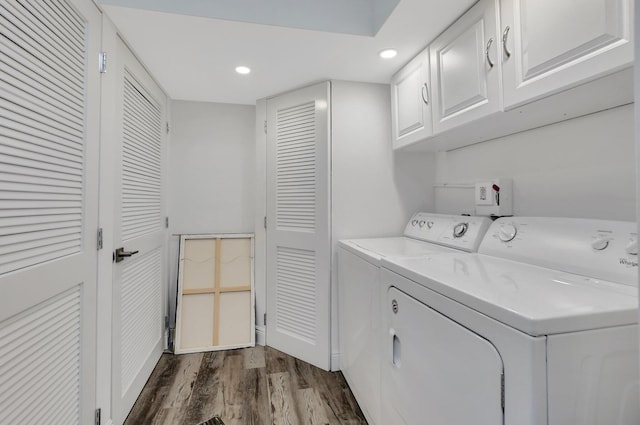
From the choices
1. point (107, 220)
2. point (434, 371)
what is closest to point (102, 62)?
point (107, 220)

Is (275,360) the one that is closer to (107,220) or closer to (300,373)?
(300,373)

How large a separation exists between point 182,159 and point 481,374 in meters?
2.61

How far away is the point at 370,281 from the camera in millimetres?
1490

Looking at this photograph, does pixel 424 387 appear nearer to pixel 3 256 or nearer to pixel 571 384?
pixel 571 384

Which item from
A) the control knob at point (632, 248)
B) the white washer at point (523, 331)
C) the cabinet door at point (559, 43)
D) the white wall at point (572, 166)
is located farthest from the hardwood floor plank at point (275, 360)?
the cabinet door at point (559, 43)

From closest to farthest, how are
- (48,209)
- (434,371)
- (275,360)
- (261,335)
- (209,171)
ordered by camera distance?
(434,371)
(48,209)
(275,360)
(261,335)
(209,171)

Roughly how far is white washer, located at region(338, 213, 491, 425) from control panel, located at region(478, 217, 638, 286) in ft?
0.63

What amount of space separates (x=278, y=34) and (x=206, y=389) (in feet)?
6.98

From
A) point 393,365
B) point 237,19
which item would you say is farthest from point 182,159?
point 393,365

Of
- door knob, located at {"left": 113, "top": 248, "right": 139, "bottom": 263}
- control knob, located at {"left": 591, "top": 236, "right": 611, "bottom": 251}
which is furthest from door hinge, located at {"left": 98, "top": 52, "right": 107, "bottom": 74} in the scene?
control knob, located at {"left": 591, "top": 236, "right": 611, "bottom": 251}

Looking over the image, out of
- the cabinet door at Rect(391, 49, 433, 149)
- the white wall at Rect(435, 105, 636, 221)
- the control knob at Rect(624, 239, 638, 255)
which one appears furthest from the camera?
the cabinet door at Rect(391, 49, 433, 149)

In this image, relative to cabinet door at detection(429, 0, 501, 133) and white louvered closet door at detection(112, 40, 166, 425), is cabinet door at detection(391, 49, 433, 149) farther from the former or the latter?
white louvered closet door at detection(112, 40, 166, 425)

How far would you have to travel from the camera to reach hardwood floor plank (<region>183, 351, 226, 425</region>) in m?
1.66

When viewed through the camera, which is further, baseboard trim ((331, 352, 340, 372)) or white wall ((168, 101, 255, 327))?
white wall ((168, 101, 255, 327))
